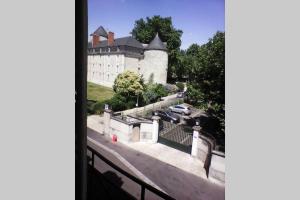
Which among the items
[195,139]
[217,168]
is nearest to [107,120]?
[195,139]

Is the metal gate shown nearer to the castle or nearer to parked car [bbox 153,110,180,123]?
parked car [bbox 153,110,180,123]

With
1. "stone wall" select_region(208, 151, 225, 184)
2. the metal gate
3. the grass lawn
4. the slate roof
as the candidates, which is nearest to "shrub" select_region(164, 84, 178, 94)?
the metal gate

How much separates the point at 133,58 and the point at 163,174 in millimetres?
1457

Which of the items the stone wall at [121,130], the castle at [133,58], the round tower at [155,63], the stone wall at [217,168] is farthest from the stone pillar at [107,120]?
the stone wall at [217,168]

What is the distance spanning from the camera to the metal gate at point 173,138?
3.22 m

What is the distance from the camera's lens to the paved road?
2666mm

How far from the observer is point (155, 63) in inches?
114

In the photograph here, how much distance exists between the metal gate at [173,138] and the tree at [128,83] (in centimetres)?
67

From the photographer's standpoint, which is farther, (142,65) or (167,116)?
(167,116)

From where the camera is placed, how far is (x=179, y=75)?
325 cm

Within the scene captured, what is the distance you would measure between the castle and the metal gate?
0.72m

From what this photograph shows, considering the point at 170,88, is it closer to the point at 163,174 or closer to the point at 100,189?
the point at 163,174
